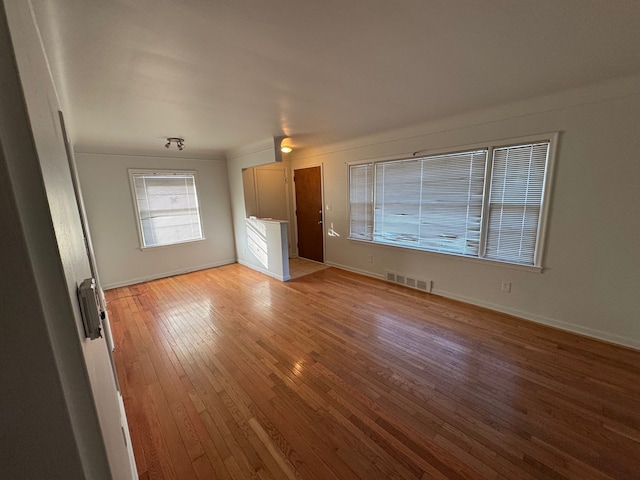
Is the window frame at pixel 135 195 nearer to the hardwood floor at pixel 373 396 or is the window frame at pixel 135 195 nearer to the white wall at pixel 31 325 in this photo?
the hardwood floor at pixel 373 396

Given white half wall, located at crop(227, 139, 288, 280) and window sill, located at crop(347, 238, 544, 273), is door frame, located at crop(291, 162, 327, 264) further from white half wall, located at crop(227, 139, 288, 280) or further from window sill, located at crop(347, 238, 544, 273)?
window sill, located at crop(347, 238, 544, 273)

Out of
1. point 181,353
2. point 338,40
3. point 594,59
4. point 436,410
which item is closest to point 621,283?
point 594,59

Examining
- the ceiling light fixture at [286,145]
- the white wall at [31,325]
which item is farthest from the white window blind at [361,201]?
the white wall at [31,325]

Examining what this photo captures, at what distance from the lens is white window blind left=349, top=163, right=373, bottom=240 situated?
427cm

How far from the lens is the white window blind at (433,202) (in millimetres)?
3205

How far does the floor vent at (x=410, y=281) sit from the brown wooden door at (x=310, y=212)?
1677mm

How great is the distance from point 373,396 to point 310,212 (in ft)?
13.1

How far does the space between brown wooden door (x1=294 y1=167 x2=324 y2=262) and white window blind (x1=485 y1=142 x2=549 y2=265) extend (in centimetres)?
293

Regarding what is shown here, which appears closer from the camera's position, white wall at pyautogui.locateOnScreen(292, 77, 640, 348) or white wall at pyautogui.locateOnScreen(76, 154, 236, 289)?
white wall at pyautogui.locateOnScreen(292, 77, 640, 348)

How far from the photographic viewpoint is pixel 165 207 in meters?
4.75

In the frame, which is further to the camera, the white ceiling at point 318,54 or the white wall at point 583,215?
the white wall at point 583,215

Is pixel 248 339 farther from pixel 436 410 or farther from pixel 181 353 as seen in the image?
pixel 436 410

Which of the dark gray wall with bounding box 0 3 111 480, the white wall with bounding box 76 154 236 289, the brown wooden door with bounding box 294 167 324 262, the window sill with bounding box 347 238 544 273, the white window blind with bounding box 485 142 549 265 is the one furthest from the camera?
the brown wooden door with bounding box 294 167 324 262

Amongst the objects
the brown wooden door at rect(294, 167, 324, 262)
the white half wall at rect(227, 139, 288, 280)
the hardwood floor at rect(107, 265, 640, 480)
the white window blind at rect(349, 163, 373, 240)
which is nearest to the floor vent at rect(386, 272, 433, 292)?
the hardwood floor at rect(107, 265, 640, 480)
